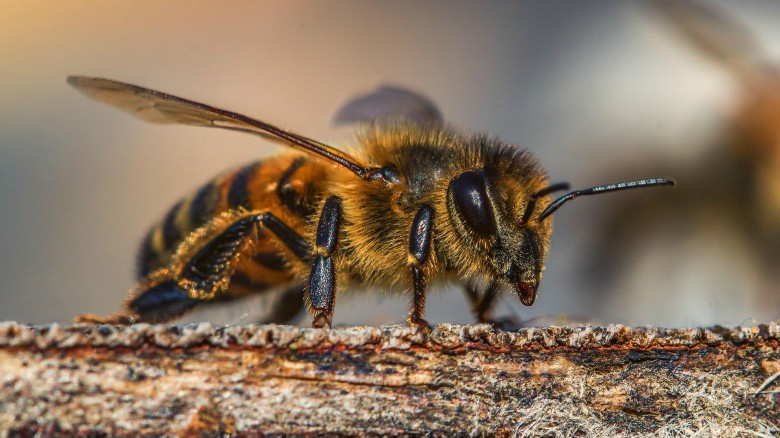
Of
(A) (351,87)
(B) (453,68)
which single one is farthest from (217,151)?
(B) (453,68)

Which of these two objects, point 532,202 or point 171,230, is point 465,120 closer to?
point 171,230

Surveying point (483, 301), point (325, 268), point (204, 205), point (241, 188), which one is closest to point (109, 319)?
point (204, 205)

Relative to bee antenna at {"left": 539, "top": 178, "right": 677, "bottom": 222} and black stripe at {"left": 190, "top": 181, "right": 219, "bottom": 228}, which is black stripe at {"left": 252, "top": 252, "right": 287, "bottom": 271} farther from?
bee antenna at {"left": 539, "top": 178, "right": 677, "bottom": 222}

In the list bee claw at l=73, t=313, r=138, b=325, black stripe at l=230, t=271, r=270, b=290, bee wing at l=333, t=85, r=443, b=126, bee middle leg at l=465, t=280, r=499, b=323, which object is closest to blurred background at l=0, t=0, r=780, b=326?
bee wing at l=333, t=85, r=443, b=126

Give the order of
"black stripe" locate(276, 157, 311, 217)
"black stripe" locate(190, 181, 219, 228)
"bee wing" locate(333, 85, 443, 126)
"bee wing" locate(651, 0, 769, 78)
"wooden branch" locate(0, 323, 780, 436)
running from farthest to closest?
"bee wing" locate(651, 0, 769, 78) → "bee wing" locate(333, 85, 443, 126) → "black stripe" locate(190, 181, 219, 228) → "black stripe" locate(276, 157, 311, 217) → "wooden branch" locate(0, 323, 780, 436)

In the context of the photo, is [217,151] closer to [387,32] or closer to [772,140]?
[387,32]

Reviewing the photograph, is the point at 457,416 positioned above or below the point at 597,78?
below
